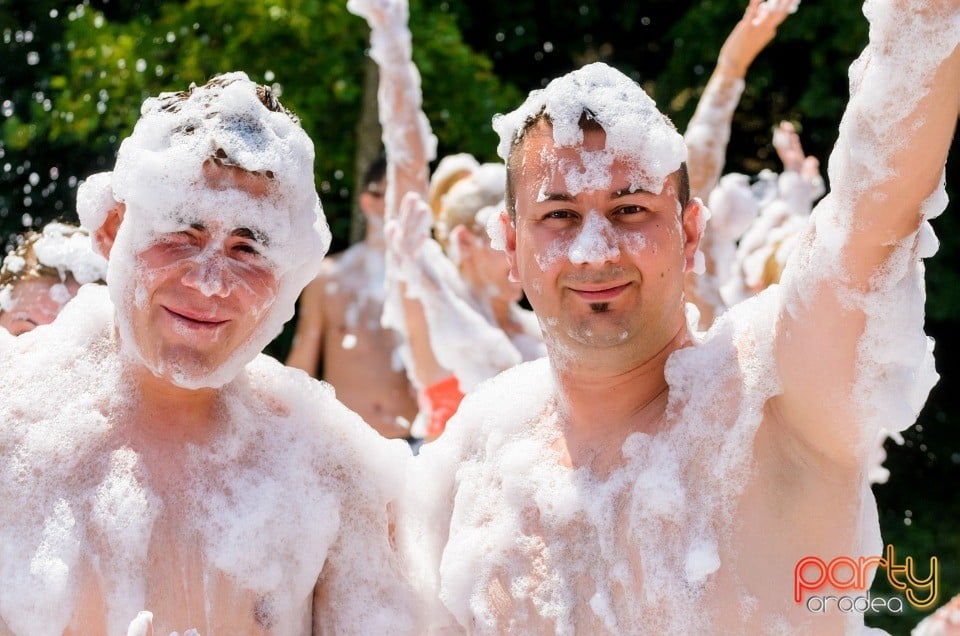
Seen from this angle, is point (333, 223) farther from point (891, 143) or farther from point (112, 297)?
point (891, 143)

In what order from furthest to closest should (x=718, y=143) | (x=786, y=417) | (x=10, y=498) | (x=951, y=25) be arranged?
(x=718, y=143) → (x=10, y=498) → (x=786, y=417) → (x=951, y=25)

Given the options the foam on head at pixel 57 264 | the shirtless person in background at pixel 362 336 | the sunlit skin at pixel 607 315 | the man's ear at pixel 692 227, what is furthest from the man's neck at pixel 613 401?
the shirtless person in background at pixel 362 336

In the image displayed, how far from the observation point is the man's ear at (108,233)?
2.65 m

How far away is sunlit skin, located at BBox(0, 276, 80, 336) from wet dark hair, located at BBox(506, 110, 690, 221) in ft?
4.49

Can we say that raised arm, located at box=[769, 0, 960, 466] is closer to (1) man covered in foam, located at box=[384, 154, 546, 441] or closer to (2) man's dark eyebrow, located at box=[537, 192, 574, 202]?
(2) man's dark eyebrow, located at box=[537, 192, 574, 202]

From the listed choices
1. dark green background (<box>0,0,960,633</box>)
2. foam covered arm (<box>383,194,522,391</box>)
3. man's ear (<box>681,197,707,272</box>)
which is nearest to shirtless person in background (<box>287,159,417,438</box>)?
foam covered arm (<box>383,194,522,391</box>)

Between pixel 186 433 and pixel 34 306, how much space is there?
3.42ft

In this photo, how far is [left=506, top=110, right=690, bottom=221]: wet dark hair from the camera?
Answer: 2.51 meters

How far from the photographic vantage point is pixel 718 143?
4.57m

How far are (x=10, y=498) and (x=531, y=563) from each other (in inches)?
38.0

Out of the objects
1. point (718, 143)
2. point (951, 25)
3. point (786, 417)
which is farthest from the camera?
point (718, 143)

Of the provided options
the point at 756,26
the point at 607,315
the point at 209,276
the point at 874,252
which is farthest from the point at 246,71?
the point at 874,252

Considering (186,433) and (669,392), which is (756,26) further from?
(186,433)

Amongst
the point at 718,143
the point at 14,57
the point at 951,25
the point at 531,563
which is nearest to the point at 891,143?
the point at 951,25
